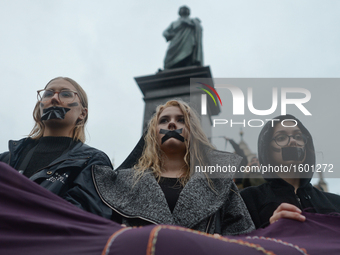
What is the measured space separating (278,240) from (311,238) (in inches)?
12.8

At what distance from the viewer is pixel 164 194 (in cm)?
274

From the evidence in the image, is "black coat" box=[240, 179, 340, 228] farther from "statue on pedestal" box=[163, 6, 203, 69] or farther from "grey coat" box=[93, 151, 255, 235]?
"statue on pedestal" box=[163, 6, 203, 69]

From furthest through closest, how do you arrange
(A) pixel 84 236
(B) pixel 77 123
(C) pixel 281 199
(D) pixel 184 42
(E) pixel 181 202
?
(D) pixel 184 42 < (B) pixel 77 123 < (C) pixel 281 199 < (E) pixel 181 202 < (A) pixel 84 236

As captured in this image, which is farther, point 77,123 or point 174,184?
point 77,123

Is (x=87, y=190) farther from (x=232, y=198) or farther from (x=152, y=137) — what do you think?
(x=232, y=198)

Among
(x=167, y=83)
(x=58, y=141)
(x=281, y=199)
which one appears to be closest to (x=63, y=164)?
(x=58, y=141)

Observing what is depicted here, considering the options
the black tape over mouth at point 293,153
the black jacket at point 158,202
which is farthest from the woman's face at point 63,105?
the black tape over mouth at point 293,153

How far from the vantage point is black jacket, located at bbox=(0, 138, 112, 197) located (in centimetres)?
259

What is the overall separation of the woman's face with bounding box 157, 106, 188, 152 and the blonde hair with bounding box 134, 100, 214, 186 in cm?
5

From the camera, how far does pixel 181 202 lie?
2.59 meters

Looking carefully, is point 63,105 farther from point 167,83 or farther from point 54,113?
point 167,83

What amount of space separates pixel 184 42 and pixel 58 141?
630 centimetres

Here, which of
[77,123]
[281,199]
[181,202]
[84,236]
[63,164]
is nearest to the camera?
[84,236]

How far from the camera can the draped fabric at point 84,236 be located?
1.49 metres
